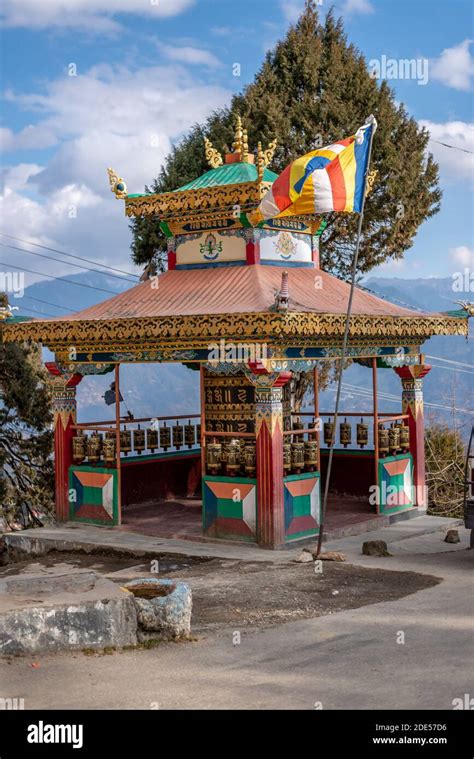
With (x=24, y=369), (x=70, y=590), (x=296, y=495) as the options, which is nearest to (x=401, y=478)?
(x=296, y=495)

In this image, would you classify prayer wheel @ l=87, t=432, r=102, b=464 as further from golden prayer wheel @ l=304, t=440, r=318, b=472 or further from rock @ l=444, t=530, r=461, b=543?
rock @ l=444, t=530, r=461, b=543

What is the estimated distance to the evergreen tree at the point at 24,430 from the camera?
24797 millimetres

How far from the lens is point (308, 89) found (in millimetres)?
29203

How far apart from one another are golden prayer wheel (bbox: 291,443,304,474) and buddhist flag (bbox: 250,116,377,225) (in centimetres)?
346

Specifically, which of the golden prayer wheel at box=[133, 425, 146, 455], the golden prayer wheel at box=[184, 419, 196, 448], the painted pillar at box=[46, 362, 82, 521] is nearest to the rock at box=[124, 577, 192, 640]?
the painted pillar at box=[46, 362, 82, 521]

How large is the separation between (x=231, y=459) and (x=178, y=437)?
4.98 metres

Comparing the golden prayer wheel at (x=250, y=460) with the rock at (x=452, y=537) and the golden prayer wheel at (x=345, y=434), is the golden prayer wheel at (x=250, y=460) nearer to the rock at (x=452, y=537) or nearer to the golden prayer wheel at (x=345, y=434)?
the rock at (x=452, y=537)

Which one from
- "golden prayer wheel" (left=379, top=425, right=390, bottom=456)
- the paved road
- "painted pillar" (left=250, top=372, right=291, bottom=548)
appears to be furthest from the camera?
"golden prayer wheel" (left=379, top=425, right=390, bottom=456)

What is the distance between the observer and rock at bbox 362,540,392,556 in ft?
46.9

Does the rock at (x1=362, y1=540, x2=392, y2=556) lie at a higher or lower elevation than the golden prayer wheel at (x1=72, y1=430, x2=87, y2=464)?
lower

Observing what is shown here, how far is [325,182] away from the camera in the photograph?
14164 millimetres

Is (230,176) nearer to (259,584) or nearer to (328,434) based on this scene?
(328,434)

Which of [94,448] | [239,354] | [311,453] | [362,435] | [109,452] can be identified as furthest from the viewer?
[362,435]

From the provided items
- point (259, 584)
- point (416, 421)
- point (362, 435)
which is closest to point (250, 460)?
point (259, 584)
